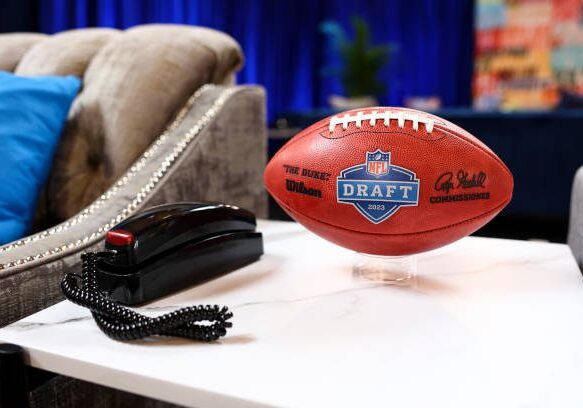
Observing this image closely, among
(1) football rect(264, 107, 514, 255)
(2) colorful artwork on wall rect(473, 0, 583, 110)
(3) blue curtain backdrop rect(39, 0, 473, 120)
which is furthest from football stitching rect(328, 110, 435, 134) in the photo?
(2) colorful artwork on wall rect(473, 0, 583, 110)

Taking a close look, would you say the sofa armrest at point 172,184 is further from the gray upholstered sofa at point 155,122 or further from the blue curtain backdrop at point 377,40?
the blue curtain backdrop at point 377,40

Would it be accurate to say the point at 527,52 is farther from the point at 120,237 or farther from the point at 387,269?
the point at 120,237

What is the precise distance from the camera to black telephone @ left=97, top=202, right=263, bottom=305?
2.10 ft

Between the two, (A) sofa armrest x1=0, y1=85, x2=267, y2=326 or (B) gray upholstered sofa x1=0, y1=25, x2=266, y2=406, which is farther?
(B) gray upholstered sofa x1=0, y1=25, x2=266, y2=406

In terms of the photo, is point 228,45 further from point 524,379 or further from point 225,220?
point 524,379

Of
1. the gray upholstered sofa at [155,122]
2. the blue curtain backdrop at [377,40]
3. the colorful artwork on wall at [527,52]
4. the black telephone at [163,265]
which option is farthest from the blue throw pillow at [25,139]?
the colorful artwork on wall at [527,52]

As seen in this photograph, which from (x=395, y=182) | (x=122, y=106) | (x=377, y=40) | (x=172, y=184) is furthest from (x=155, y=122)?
(x=377, y=40)

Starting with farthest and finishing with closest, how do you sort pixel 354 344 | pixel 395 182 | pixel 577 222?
1. pixel 577 222
2. pixel 395 182
3. pixel 354 344

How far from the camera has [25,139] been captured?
102cm

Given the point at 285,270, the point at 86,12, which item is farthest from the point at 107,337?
the point at 86,12

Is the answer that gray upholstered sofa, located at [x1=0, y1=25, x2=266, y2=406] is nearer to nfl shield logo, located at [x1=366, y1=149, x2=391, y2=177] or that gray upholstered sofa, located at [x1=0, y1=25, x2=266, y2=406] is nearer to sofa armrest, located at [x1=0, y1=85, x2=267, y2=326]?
sofa armrest, located at [x1=0, y1=85, x2=267, y2=326]

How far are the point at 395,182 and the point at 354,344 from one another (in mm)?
203

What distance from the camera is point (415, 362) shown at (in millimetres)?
508

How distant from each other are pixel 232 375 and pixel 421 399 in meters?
0.15
